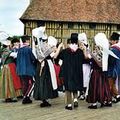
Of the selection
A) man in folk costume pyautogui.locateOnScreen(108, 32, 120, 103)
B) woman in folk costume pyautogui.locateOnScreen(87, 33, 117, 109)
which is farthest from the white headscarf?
man in folk costume pyautogui.locateOnScreen(108, 32, 120, 103)

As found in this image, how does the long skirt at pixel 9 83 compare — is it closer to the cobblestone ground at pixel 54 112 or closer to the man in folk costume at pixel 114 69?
the cobblestone ground at pixel 54 112

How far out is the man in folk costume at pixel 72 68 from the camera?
9.84 metres

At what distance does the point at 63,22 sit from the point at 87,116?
3478 cm

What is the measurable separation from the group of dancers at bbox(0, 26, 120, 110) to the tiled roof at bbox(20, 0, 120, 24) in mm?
32235

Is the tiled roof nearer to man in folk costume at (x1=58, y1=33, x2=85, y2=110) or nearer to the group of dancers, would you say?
the group of dancers

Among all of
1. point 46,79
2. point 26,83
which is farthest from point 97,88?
point 26,83

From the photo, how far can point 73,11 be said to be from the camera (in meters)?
44.4

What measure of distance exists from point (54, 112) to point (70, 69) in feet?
3.20

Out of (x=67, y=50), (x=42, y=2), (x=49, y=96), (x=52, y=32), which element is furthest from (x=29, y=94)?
(x=42, y=2)

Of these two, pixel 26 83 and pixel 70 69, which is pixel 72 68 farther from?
pixel 26 83

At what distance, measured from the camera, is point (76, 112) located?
9.50 meters

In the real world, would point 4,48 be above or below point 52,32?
below

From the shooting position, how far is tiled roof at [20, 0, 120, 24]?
43.5m

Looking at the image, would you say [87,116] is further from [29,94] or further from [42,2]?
[42,2]
